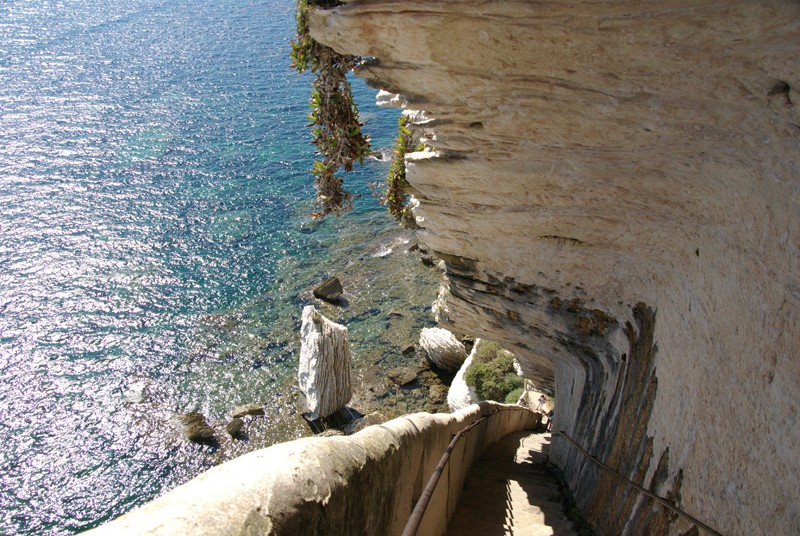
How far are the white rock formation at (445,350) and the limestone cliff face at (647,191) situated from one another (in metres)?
15.5

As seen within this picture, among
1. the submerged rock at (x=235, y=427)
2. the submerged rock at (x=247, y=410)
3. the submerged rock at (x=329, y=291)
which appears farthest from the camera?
the submerged rock at (x=329, y=291)

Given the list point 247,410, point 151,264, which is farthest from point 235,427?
point 151,264

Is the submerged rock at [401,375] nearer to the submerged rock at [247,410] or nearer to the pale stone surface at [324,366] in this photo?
the pale stone surface at [324,366]

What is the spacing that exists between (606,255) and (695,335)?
319 cm

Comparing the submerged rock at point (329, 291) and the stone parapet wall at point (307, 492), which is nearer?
the stone parapet wall at point (307, 492)

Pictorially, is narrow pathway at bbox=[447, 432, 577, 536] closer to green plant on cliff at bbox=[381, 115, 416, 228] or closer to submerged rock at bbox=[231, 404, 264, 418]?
green plant on cliff at bbox=[381, 115, 416, 228]

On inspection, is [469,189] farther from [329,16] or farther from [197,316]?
[197,316]

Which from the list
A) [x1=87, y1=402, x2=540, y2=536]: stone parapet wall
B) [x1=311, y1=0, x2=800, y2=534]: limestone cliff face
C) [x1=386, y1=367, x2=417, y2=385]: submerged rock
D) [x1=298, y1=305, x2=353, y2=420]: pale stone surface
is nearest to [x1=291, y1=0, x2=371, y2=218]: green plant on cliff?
[x1=311, y1=0, x2=800, y2=534]: limestone cliff face

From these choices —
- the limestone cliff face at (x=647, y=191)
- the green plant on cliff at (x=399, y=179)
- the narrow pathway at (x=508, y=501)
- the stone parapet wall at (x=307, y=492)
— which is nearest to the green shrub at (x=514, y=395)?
the narrow pathway at (x=508, y=501)

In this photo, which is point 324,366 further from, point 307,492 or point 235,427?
point 307,492

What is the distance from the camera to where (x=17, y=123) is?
161ft

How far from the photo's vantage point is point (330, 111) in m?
11.2

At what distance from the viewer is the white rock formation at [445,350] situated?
27578mm

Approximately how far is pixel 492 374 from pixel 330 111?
55.6 feet
